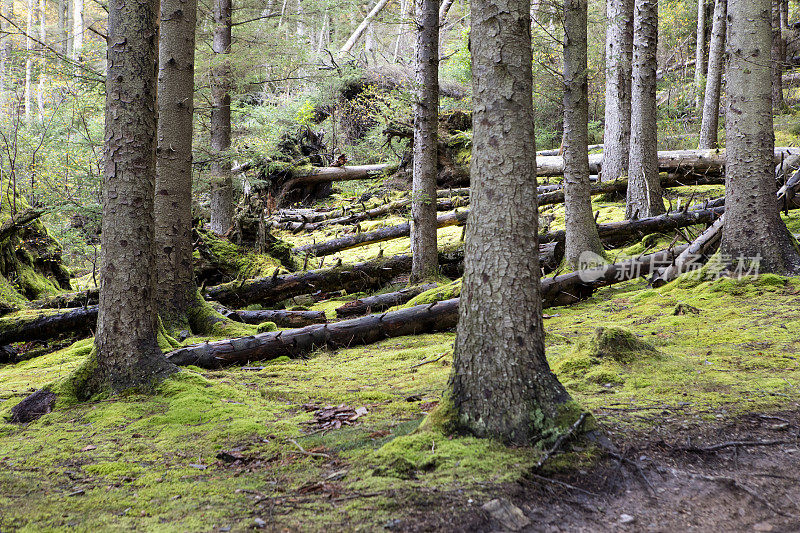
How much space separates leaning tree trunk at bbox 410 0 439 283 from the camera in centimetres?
836

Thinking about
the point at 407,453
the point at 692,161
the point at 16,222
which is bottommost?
the point at 407,453

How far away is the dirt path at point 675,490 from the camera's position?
93.7 inches

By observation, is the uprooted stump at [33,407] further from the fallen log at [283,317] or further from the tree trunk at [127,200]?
the fallen log at [283,317]

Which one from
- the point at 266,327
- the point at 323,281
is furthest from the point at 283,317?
the point at 323,281

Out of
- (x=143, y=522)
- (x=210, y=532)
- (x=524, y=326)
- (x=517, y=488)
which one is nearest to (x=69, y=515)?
(x=143, y=522)

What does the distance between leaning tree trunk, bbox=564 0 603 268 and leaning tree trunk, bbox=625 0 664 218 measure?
243 centimetres

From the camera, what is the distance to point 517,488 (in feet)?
8.59

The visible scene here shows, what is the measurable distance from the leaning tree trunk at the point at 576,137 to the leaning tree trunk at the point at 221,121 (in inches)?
245

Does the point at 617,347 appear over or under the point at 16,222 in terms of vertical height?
under

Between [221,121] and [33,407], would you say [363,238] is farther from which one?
[33,407]

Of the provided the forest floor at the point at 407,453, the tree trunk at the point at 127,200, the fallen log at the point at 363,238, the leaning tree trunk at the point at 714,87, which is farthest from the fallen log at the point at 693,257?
the leaning tree trunk at the point at 714,87

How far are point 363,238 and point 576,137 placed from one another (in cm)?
507

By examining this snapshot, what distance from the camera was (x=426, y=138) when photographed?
28.0 ft

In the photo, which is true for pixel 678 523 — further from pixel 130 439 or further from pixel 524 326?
pixel 130 439
